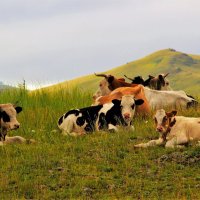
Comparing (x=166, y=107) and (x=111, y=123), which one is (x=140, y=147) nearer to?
(x=111, y=123)

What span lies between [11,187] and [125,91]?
9133 millimetres

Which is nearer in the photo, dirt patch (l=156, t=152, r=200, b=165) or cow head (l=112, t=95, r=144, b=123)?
dirt patch (l=156, t=152, r=200, b=165)

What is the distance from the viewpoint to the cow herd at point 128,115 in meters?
13.6

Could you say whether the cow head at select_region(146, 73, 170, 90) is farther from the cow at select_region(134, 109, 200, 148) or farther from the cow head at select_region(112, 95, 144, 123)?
the cow at select_region(134, 109, 200, 148)

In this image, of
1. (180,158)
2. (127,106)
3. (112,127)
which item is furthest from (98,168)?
(127,106)

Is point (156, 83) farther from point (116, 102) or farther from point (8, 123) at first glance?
point (8, 123)

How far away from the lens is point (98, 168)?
1191 cm

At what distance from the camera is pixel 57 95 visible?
24500 millimetres

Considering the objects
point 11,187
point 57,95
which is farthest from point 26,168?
point 57,95

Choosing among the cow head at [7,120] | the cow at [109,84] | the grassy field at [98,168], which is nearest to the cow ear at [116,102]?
the grassy field at [98,168]

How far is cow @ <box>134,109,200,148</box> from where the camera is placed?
13414 mm

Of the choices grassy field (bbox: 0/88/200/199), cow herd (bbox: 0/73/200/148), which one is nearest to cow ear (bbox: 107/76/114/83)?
cow herd (bbox: 0/73/200/148)

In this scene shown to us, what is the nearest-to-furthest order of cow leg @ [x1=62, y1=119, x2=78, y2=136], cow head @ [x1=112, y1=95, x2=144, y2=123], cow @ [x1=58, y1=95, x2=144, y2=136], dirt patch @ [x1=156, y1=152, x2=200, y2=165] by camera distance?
dirt patch @ [x1=156, y1=152, x2=200, y2=165]
cow head @ [x1=112, y1=95, x2=144, y2=123]
cow @ [x1=58, y1=95, x2=144, y2=136]
cow leg @ [x1=62, y1=119, x2=78, y2=136]

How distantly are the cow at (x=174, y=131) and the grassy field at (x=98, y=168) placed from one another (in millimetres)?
279
